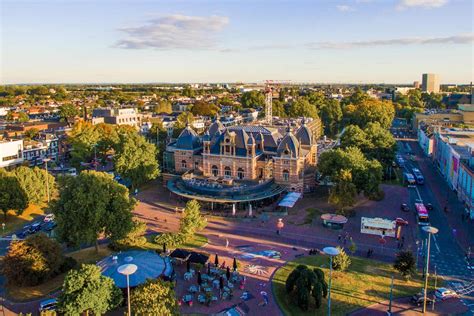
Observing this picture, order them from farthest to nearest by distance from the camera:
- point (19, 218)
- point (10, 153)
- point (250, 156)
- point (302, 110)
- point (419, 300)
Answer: point (302, 110) → point (10, 153) → point (250, 156) → point (19, 218) → point (419, 300)

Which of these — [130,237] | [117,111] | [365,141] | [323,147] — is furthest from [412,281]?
[117,111]

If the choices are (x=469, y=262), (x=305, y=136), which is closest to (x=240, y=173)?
(x=305, y=136)

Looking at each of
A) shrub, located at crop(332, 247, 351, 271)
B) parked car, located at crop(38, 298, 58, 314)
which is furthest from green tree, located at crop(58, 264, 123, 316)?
shrub, located at crop(332, 247, 351, 271)

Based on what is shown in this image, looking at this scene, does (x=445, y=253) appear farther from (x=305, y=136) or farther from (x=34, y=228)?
(x=34, y=228)

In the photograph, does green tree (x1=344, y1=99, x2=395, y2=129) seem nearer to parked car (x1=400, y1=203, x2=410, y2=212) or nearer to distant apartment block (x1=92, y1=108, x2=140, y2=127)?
parked car (x1=400, y1=203, x2=410, y2=212)

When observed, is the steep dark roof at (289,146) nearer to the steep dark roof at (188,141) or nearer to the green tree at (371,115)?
the steep dark roof at (188,141)

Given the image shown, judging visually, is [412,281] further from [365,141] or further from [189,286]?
[365,141]

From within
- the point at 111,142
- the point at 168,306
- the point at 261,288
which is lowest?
the point at 261,288
